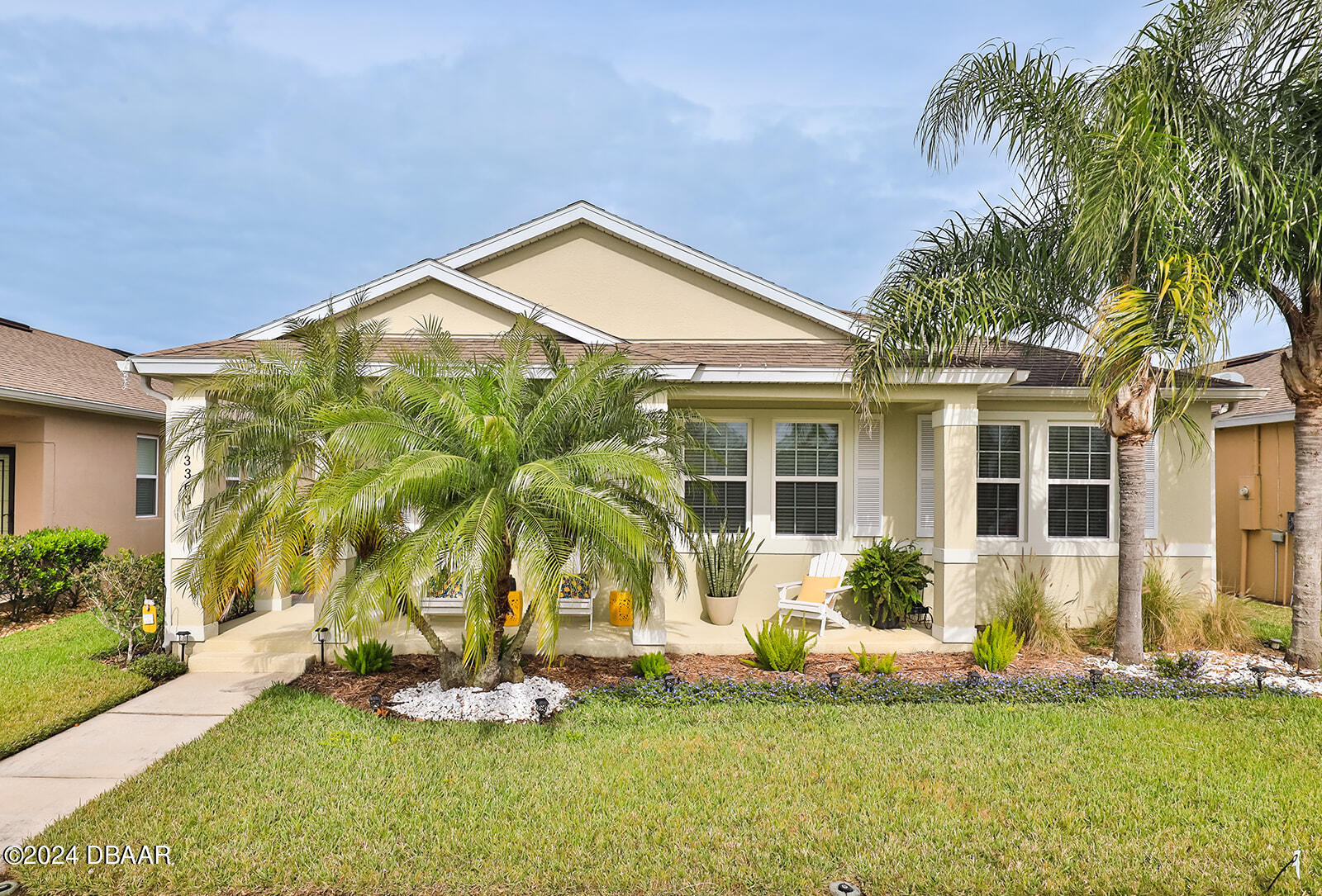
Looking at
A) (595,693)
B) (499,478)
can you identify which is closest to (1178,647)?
(595,693)

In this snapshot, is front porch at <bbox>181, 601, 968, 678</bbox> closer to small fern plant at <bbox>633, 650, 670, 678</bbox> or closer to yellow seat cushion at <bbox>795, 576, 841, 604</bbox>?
yellow seat cushion at <bbox>795, 576, 841, 604</bbox>

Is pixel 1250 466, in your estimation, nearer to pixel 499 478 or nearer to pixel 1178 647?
pixel 1178 647

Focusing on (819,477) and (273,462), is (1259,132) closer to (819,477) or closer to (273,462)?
(819,477)

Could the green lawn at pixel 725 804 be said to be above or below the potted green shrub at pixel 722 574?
below

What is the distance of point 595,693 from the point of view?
6.90 metres

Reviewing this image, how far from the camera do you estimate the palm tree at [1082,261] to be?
22.6 ft

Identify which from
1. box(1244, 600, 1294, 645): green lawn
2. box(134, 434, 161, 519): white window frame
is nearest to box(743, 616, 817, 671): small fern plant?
box(1244, 600, 1294, 645): green lawn

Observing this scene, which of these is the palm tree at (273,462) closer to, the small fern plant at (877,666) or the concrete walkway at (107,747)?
the concrete walkway at (107,747)

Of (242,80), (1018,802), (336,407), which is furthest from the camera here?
(242,80)

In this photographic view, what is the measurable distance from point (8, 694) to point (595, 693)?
573 centimetres

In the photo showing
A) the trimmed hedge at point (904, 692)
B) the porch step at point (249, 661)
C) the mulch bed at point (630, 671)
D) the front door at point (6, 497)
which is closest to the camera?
the trimmed hedge at point (904, 692)

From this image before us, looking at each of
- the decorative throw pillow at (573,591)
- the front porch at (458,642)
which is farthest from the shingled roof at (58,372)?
the decorative throw pillow at (573,591)

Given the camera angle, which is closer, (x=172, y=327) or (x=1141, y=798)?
(x=1141, y=798)

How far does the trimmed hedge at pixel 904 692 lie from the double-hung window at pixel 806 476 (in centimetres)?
334
